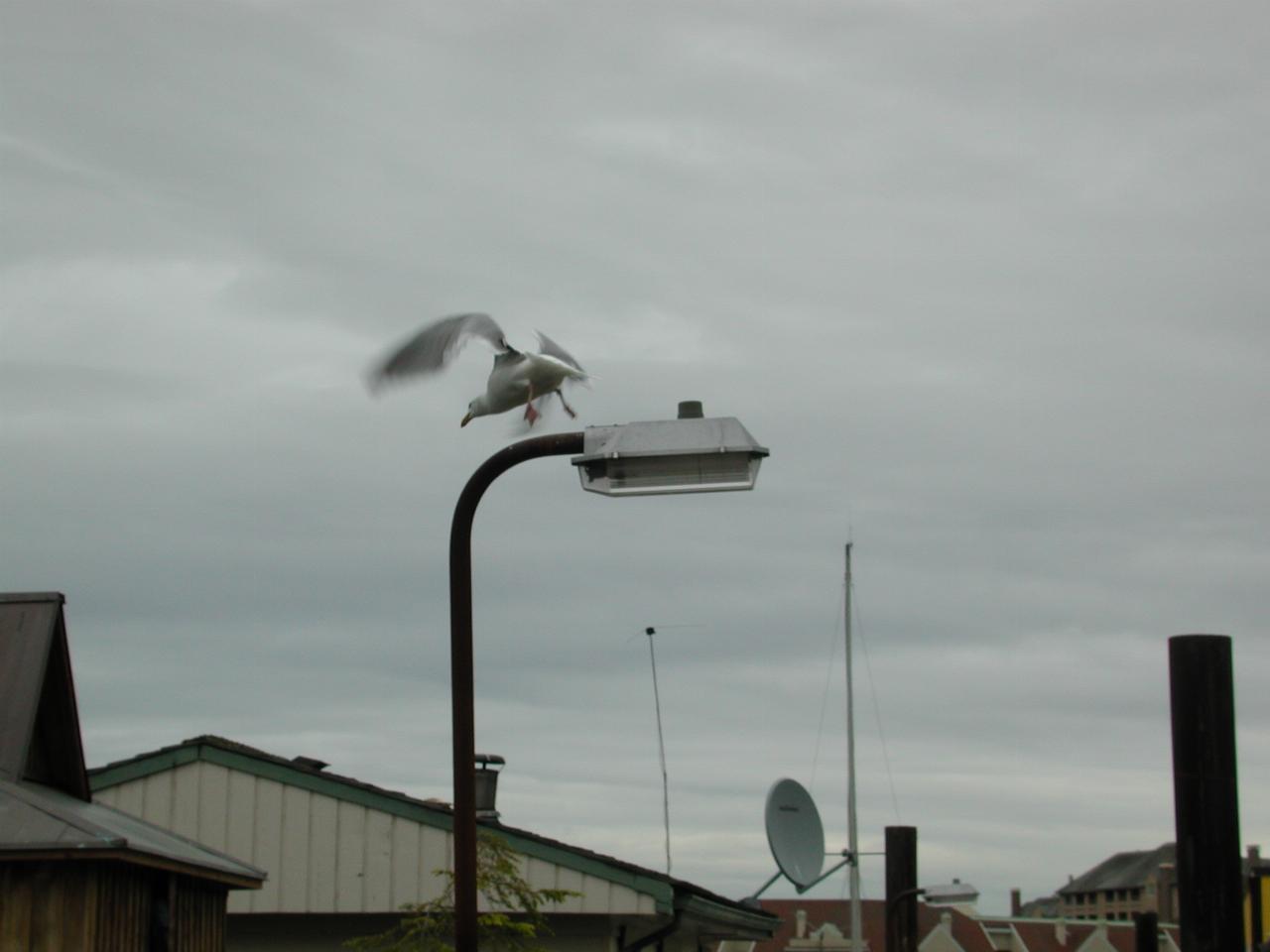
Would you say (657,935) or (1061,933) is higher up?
(657,935)

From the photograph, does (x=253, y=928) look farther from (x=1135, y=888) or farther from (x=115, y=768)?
(x=1135, y=888)

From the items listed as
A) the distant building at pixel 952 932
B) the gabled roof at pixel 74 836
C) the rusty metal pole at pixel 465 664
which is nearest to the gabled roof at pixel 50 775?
the gabled roof at pixel 74 836

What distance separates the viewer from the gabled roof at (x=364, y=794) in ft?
45.7

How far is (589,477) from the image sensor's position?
7566mm

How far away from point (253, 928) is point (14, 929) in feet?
21.6

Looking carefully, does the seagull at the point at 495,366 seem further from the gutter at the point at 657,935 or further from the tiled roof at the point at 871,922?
the tiled roof at the point at 871,922

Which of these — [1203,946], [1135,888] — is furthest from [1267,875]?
[1135,888]

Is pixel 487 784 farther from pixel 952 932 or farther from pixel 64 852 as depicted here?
pixel 952 932

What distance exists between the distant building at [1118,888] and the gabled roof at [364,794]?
106450 millimetres

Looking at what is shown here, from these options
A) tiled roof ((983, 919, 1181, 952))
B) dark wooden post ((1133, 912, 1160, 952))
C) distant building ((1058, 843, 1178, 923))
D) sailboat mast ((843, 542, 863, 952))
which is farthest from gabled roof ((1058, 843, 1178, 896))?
dark wooden post ((1133, 912, 1160, 952))

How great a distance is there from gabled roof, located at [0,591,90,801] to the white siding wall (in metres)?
4.16

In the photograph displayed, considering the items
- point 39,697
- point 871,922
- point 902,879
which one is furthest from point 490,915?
point 871,922

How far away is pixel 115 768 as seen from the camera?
14250 millimetres

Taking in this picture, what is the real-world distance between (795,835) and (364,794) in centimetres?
666
